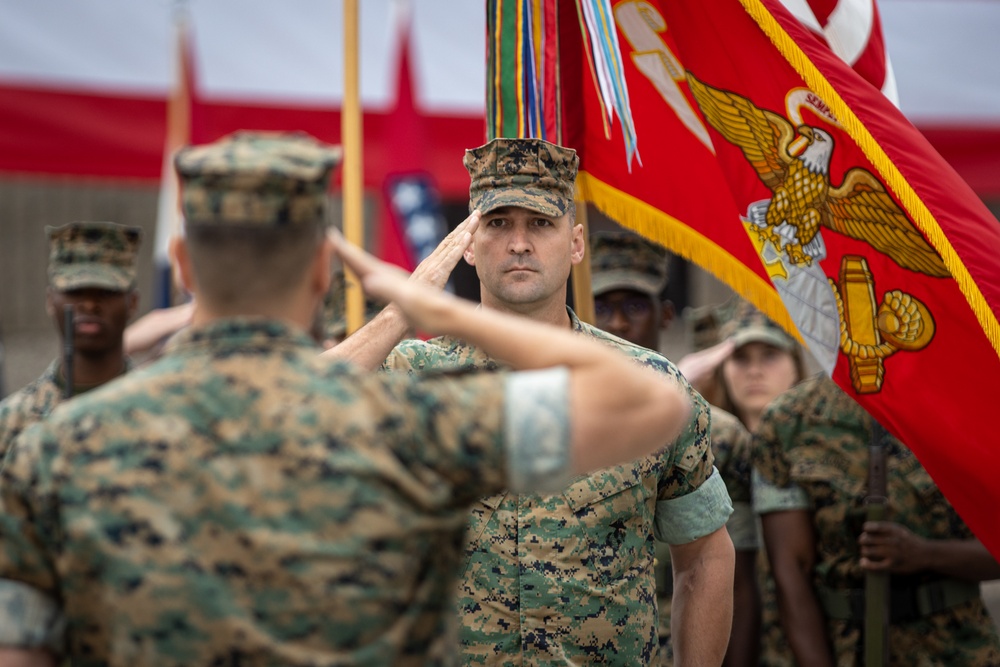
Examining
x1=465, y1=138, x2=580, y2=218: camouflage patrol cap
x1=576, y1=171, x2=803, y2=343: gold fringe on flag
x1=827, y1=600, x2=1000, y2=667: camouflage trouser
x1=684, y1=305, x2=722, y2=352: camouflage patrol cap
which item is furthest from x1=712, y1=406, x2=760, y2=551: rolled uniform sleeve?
x1=684, y1=305, x2=722, y2=352: camouflage patrol cap

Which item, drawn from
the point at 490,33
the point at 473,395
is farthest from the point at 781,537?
the point at 473,395

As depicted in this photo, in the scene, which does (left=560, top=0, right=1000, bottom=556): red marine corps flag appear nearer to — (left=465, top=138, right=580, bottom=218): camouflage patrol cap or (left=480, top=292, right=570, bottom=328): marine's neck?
(left=465, top=138, right=580, bottom=218): camouflage patrol cap

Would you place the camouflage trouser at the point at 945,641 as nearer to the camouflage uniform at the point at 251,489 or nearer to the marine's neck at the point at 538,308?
the marine's neck at the point at 538,308

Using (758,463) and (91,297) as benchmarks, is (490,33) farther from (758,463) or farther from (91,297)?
(91,297)

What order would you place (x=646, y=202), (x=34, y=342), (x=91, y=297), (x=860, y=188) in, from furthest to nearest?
1. (x=34, y=342)
2. (x=91, y=297)
3. (x=646, y=202)
4. (x=860, y=188)

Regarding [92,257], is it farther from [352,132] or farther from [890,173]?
[890,173]

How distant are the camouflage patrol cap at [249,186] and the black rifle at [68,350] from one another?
3.20 m

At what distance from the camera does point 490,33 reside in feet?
13.6

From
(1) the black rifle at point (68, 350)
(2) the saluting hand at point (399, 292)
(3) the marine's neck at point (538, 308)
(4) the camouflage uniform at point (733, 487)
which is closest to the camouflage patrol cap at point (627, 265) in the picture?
(4) the camouflage uniform at point (733, 487)

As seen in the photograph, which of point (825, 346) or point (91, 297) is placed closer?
point (825, 346)

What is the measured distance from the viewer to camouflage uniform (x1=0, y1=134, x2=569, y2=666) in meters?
1.87

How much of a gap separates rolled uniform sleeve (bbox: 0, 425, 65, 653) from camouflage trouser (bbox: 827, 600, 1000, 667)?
3.25 m

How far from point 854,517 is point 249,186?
3.13m

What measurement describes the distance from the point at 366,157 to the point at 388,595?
7581mm
